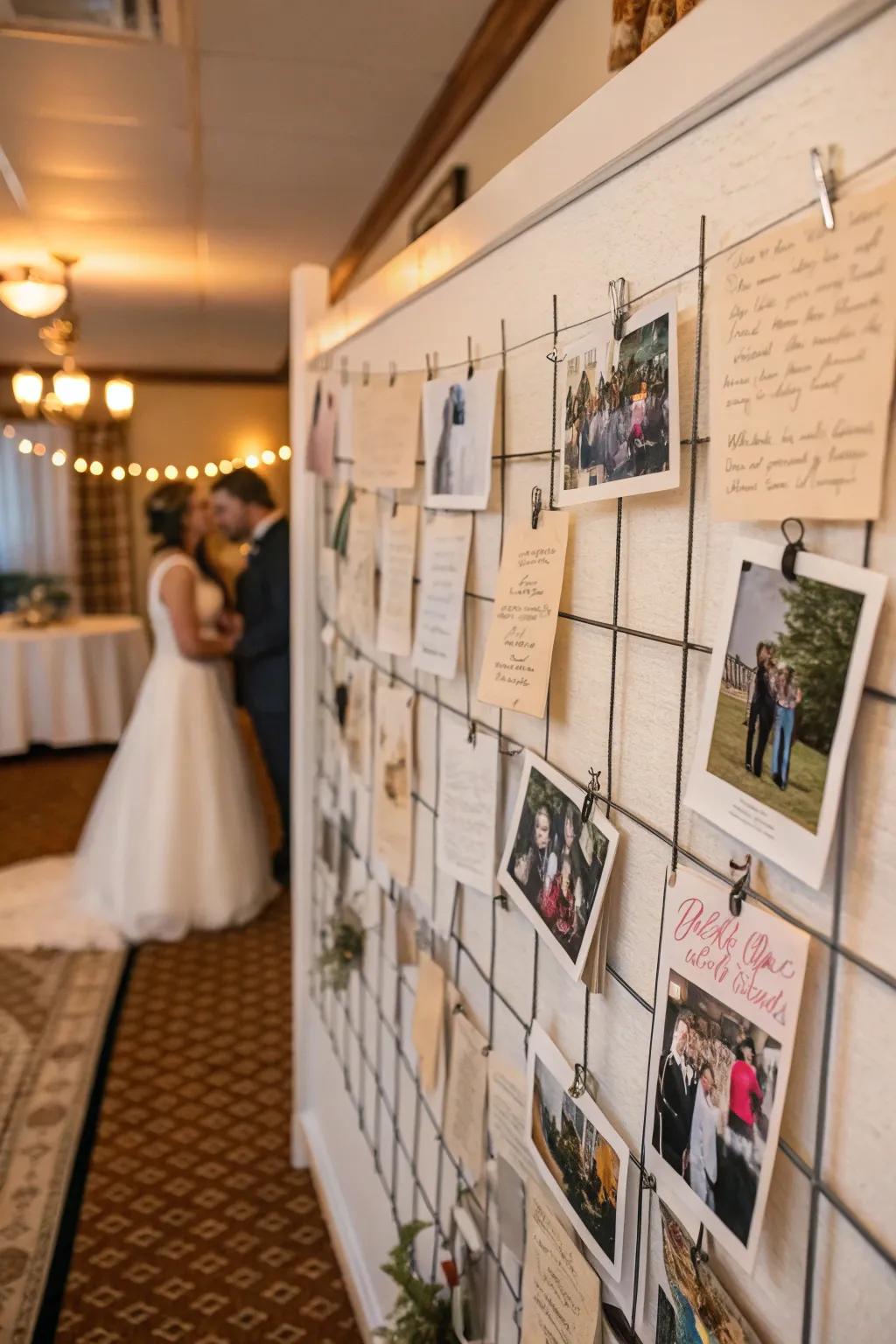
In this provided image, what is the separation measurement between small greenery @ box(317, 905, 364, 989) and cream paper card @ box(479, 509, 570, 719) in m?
0.82

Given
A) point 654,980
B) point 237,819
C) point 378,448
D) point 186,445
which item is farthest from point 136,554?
point 654,980

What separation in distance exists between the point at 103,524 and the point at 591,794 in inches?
269

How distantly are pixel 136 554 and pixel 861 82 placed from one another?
282 inches

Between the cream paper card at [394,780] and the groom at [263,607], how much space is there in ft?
7.07

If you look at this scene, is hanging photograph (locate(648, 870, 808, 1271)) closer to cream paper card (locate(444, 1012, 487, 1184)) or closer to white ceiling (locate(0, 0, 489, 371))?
cream paper card (locate(444, 1012, 487, 1184))

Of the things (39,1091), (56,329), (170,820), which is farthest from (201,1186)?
(56,329)

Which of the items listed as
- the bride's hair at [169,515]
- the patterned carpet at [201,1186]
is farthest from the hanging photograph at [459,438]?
the bride's hair at [169,515]

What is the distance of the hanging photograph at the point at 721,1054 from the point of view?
0.52 m

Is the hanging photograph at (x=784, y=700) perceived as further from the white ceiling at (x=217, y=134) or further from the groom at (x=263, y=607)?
the groom at (x=263, y=607)

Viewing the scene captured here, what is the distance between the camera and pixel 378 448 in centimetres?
127

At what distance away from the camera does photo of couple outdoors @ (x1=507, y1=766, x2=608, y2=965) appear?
2.41ft

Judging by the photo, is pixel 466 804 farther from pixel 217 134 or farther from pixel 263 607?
pixel 263 607

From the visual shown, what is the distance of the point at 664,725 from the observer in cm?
66

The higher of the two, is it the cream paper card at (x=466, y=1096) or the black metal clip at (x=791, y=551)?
the black metal clip at (x=791, y=551)
